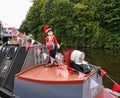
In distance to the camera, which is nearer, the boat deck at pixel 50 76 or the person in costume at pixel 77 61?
the boat deck at pixel 50 76

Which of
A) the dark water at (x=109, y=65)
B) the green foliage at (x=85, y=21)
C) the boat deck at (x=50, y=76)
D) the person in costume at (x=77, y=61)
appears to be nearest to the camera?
the boat deck at (x=50, y=76)

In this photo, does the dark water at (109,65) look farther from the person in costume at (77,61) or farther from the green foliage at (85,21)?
the green foliage at (85,21)

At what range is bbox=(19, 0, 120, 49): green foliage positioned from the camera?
38875mm

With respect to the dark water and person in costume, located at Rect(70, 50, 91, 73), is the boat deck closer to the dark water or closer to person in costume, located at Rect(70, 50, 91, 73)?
person in costume, located at Rect(70, 50, 91, 73)

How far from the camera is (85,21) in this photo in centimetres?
4288

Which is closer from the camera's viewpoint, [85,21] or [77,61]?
[77,61]

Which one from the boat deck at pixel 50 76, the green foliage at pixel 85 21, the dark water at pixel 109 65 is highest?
the green foliage at pixel 85 21

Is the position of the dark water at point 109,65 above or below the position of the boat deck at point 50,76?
below

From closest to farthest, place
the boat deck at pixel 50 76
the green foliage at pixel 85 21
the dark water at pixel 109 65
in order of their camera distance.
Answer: the boat deck at pixel 50 76
the dark water at pixel 109 65
the green foliage at pixel 85 21

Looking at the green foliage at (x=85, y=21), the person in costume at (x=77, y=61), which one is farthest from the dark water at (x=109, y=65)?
the green foliage at (x=85, y=21)

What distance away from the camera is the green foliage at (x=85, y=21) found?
3888 cm

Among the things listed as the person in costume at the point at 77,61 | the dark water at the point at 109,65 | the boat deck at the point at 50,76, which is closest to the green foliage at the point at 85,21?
the dark water at the point at 109,65

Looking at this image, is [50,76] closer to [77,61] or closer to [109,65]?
[77,61]

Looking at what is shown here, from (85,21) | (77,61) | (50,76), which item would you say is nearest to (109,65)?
(77,61)
